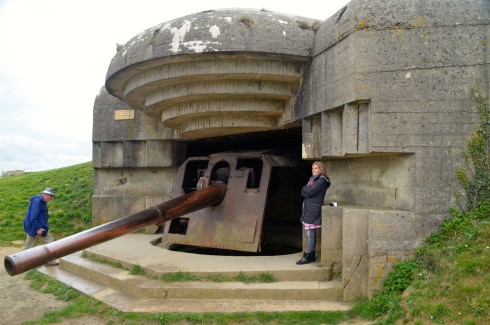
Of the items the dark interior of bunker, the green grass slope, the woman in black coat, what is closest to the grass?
the woman in black coat

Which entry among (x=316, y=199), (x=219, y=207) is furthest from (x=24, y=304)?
(x=316, y=199)

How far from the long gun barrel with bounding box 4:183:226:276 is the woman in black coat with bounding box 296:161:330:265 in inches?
55.3

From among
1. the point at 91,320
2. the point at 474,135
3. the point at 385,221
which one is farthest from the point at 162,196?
the point at 474,135

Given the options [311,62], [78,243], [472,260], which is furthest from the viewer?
[311,62]

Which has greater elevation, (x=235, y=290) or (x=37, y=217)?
(x=37, y=217)

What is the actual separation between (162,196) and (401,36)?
472 cm

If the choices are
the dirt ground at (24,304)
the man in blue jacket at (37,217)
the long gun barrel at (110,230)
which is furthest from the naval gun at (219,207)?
the man in blue jacket at (37,217)

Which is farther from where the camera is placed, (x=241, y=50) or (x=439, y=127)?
(x=241, y=50)

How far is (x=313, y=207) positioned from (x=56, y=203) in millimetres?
6749

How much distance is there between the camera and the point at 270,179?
18.5 feet

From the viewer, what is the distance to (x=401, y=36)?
3998mm

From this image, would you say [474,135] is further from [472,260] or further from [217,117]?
[217,117]

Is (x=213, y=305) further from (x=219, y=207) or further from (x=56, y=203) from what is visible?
(x=56, y=203)

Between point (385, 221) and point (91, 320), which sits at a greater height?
point (385, 221)
